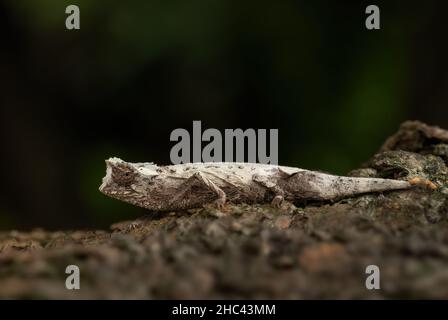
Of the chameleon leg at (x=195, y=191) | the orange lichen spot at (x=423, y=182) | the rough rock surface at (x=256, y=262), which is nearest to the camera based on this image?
the rough rock surface at (x=256, y=262)

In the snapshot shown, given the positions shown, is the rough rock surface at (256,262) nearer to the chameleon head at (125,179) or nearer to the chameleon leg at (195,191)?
the chameleon leg at (195,191)

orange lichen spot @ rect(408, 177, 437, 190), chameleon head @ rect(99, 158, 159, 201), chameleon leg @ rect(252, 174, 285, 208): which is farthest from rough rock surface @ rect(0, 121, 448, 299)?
chameleon head @ rect(99, 158, 159, 201)

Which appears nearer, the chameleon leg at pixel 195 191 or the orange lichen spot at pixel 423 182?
the orange lichen spot at pixel 423 182

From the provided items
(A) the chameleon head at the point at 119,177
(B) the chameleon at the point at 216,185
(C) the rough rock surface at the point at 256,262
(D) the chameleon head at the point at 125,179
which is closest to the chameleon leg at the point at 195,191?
(B) the chameleon at the point at 216,185

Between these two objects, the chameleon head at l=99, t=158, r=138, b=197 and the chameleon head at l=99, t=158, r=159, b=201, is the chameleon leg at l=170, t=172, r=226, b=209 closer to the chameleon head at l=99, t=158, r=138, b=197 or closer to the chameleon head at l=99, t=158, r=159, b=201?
the chameleon head at l=99, t=158, r=159, b=201

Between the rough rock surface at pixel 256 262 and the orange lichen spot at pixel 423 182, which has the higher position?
the orange lichen spot at pixel 423 182

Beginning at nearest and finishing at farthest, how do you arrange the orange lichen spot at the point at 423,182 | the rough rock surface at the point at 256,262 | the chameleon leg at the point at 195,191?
the rough rock surface at the point at 256,262
the orange lichen spot at the point at 423,182
the chameleon leg at the point at 195,191

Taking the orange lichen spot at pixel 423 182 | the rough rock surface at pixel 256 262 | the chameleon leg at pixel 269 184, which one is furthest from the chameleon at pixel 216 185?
the rough rock surface at pixel 256 262
